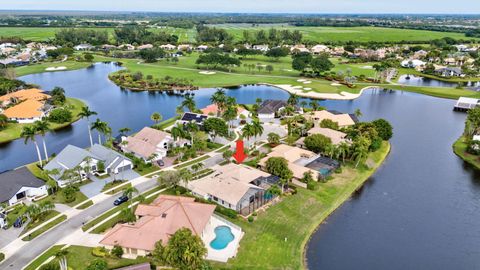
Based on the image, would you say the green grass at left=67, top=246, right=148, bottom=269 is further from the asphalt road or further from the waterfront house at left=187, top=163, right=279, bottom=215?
the waterfront house at left=187, top=163, right=279, bottom=215

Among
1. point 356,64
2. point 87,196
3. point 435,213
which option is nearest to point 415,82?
point 356,64

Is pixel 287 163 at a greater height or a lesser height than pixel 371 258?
greater

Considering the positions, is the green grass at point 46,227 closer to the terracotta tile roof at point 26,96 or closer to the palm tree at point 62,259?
the palm tree at point 62,259

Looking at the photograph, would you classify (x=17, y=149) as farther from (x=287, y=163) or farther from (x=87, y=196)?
(x=287, y=163)

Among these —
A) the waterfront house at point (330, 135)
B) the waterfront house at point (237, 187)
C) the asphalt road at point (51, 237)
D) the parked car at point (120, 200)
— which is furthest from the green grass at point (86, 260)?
the waterfront house at point (330, 135)

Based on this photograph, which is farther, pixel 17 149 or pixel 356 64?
pixel 356 64

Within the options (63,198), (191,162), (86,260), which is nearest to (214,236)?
(86,260)

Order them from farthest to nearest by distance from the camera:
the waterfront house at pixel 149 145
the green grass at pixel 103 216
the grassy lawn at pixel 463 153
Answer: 1. the grassy lawn at pixel 463 153
2. the waterfront house at pixel 149 145
3. the green grass at pixel 103 216
